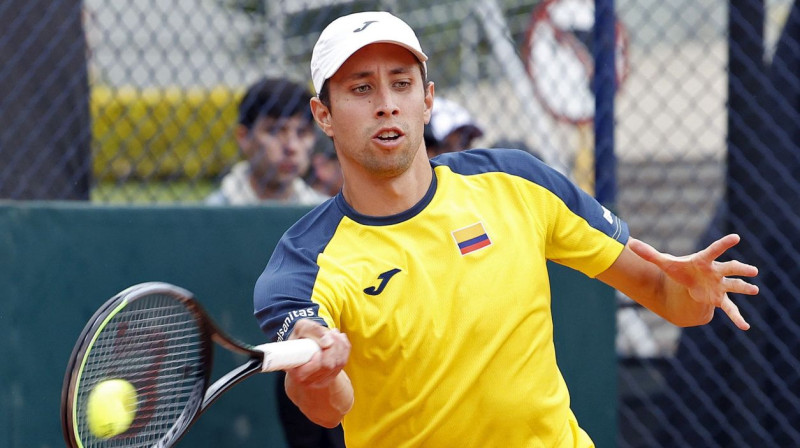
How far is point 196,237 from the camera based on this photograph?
4.02 m

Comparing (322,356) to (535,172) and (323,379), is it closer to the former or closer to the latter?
(323,379)

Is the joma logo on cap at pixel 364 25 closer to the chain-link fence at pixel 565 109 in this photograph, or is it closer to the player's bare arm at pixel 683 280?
the player's bare arm at pixel 683 280

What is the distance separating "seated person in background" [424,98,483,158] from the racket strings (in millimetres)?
2335

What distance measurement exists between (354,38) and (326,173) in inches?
98.7

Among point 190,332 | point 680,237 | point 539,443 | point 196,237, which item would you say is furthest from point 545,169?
point 680,237

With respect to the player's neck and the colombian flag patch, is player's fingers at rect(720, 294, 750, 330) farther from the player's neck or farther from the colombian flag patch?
the player's neck

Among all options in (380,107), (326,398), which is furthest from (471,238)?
(326,398)

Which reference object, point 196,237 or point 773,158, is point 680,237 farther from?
point 196,237

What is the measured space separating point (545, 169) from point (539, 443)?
2.36ft

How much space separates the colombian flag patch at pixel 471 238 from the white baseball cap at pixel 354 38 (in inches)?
17.7

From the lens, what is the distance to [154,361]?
253 centimetres

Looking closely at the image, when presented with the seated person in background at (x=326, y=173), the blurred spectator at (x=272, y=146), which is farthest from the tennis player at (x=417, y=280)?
the seated person in background at (x=326, y=173)

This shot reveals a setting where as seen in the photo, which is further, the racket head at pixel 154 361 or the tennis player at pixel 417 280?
the tennis player at pixel 417 280

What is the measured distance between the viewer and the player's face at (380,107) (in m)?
2.76
